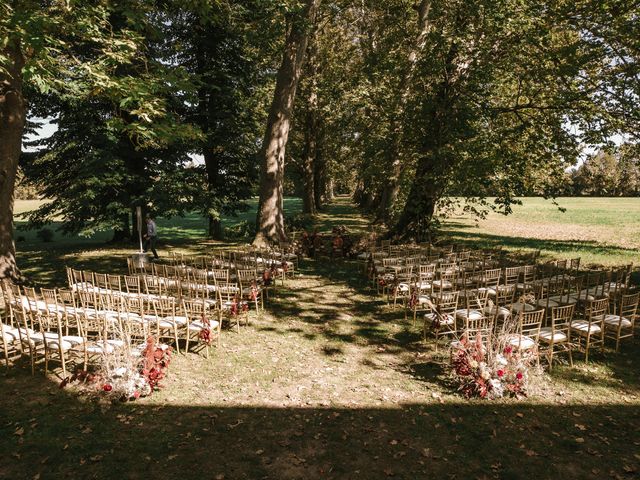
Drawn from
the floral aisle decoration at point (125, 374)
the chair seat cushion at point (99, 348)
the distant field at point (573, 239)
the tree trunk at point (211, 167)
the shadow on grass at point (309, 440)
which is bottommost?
the distant field at point (573, 239)

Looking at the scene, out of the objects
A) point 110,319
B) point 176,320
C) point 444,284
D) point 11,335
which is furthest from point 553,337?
point 11,335

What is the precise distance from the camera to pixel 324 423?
21.2 feet

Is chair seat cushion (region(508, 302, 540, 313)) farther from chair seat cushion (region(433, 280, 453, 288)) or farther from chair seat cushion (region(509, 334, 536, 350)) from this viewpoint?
chair seat cushion (region(509, 334, 536, 350))

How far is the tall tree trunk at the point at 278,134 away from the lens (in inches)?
736

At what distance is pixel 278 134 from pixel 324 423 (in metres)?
15.2

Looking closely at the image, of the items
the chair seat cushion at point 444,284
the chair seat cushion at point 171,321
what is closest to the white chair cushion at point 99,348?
the chair seat cushion at point 171,321

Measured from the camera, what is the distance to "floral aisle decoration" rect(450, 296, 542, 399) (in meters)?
7.25

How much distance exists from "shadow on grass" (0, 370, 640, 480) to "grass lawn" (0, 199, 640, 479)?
21 mm

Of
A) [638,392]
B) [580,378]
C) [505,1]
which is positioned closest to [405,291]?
[580,378]

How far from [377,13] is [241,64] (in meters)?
12.2

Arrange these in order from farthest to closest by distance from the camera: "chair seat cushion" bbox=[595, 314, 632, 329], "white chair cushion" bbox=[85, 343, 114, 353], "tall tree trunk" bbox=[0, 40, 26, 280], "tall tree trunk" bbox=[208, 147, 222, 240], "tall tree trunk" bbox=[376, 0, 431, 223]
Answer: "tall tree trunk" bbox=[208, 147, 222, 240]
"tall tree trunk" bbox=[376, 0, 431, 223]
"tall tree trunk" bbox=[0, 40, 26, 280]
"chair seat cushion" bbox=[595, 314, 632, 329]
"white chair cushion" bbox=[85, 343, 114, 353]

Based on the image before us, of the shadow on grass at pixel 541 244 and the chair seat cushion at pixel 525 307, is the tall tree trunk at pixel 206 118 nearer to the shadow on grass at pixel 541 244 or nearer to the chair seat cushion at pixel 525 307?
the shadow on grass at pixel 541 244

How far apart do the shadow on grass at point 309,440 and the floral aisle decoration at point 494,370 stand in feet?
1.00

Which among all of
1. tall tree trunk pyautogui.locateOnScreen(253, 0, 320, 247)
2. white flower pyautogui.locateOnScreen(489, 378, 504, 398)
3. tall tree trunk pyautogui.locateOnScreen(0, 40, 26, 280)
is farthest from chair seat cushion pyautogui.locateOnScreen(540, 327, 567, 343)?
tall tree trunk pyautogui.locateOnScreen(0, 40, 26, 280)
